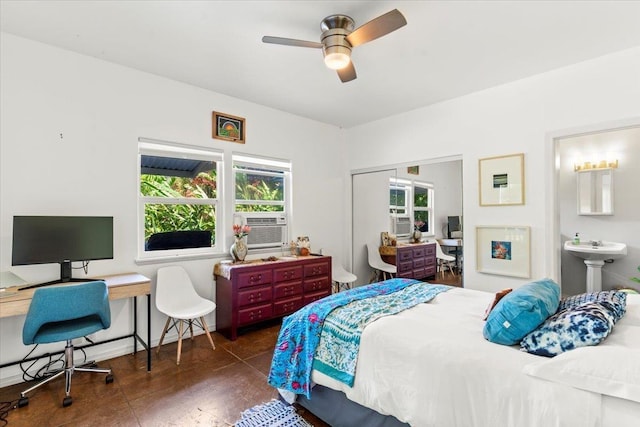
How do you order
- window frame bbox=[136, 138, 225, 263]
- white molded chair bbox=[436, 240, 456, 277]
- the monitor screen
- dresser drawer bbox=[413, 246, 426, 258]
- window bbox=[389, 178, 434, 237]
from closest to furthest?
the monitor screen
window frame bbox=[136, 138, 225, 263]
white molded chair bbox=[436, 240, 456, 277]
window bbox=[389, 178, 434, 237]
dresser drawer bbox=[413, 246, 426, 258]

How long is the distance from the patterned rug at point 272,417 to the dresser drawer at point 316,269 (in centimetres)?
197

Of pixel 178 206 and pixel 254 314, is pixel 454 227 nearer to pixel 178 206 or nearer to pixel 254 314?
pixel 254 314

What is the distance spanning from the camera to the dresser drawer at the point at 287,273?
3.82 metres

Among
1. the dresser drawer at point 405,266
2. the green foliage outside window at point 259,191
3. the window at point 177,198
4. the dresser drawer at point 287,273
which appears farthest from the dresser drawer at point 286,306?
the dresser drawer at point 405,266

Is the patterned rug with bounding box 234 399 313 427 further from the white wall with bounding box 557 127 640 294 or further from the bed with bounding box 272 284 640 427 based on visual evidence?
the white wall with bounding box 557 127 640 294

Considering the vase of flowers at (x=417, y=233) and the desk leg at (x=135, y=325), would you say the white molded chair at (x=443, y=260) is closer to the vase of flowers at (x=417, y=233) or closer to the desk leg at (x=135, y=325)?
the vase of flowers at (x=417, y=233)

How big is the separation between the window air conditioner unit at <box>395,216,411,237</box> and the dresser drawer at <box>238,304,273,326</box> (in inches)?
84.3

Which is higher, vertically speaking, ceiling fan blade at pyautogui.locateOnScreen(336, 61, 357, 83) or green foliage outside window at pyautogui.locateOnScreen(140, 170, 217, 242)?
ceiling fan blade at pyautogui.locateOnScreen(336, 61, 357, 83)

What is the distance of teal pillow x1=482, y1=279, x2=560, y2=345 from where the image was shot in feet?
5.19

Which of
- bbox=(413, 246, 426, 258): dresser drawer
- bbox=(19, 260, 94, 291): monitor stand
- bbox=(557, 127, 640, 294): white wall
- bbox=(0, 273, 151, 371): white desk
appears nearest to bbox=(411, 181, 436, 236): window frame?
bbox=(413, 246, 426, 258): dresser drawer

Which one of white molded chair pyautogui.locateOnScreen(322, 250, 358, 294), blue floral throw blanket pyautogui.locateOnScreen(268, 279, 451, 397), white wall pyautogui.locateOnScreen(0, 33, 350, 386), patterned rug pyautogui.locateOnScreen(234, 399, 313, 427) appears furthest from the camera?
white molded chair pyautogui.locateOnScreen(322, 250, 358, 294)

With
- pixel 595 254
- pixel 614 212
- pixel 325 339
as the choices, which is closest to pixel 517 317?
pixel 325 339

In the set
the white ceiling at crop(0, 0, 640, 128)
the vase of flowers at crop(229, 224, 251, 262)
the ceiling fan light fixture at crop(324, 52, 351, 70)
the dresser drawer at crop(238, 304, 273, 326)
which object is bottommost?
the dresser drawer at crop(238, 304, 273, 326)

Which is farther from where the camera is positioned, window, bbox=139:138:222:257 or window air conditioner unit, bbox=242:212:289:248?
window air conditioner unit, bbox=242:212:289:248
